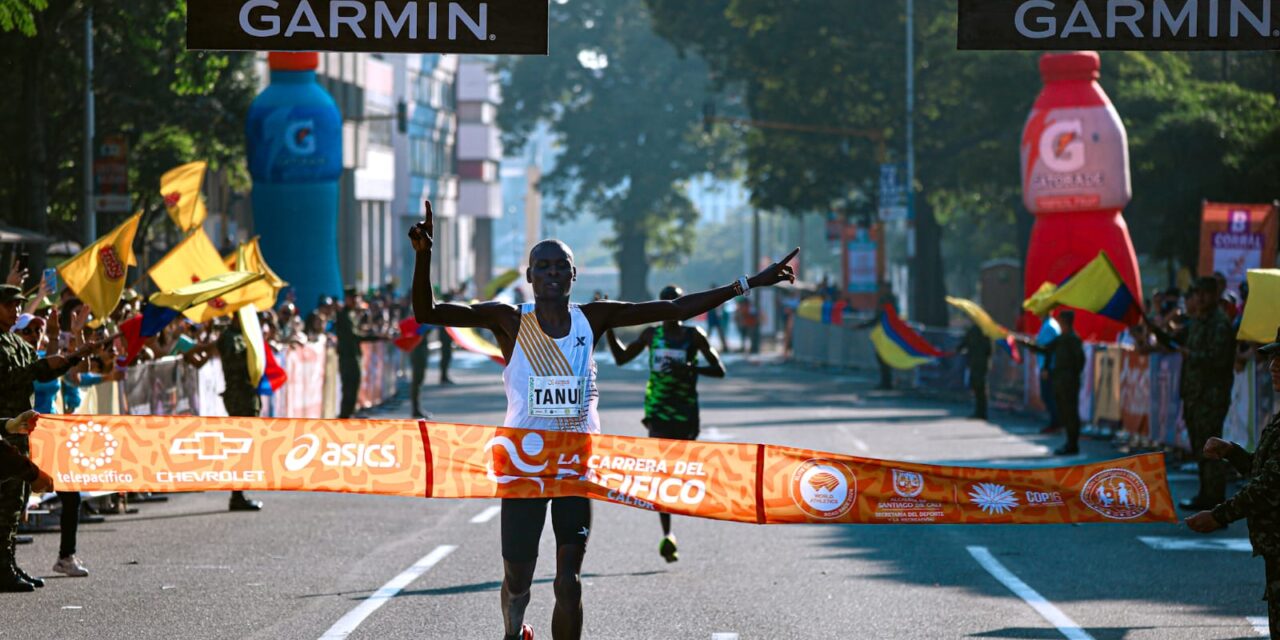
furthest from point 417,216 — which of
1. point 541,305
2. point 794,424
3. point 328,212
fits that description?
point 541,305

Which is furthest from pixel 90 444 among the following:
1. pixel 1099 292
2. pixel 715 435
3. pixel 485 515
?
pixel 715 435

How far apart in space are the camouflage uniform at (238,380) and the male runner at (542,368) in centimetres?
907

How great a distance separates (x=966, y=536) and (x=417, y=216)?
70667 millimetres

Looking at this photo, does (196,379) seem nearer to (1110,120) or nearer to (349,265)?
(1110,120)

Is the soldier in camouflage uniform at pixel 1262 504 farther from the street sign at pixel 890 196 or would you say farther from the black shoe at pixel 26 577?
the street sign at pixel 890 196

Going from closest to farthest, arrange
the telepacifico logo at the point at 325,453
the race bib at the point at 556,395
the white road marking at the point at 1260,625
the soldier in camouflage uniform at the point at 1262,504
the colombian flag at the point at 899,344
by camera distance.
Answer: the soldier in camouflage uniform at the point at 1262,504 → the race bib at the point at 556,395 → the telepacifico logo at the point at 325,453 → the white road marking at the point at 1260,625 → the colombian flag at the point at 899,344

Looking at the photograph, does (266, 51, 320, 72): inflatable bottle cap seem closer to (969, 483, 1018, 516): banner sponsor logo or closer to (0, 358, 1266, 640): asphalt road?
(0, 358, 1266, 640): asphalt road

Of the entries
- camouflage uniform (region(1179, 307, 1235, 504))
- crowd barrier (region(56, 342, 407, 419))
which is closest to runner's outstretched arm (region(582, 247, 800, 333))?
crowd barrier (region(56, 342, 407, 419))

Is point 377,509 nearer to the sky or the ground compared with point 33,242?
nearer to the ground

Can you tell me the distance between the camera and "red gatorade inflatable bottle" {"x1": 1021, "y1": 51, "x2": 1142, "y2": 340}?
35.6m

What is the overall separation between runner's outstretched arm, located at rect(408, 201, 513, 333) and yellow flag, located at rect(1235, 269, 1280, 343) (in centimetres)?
828

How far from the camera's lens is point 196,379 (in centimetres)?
1969

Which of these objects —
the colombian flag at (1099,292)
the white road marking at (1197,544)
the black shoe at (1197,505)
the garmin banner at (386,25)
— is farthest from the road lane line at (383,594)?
the colombian flag at (1099,292)

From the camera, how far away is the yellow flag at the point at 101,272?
1525 cm
